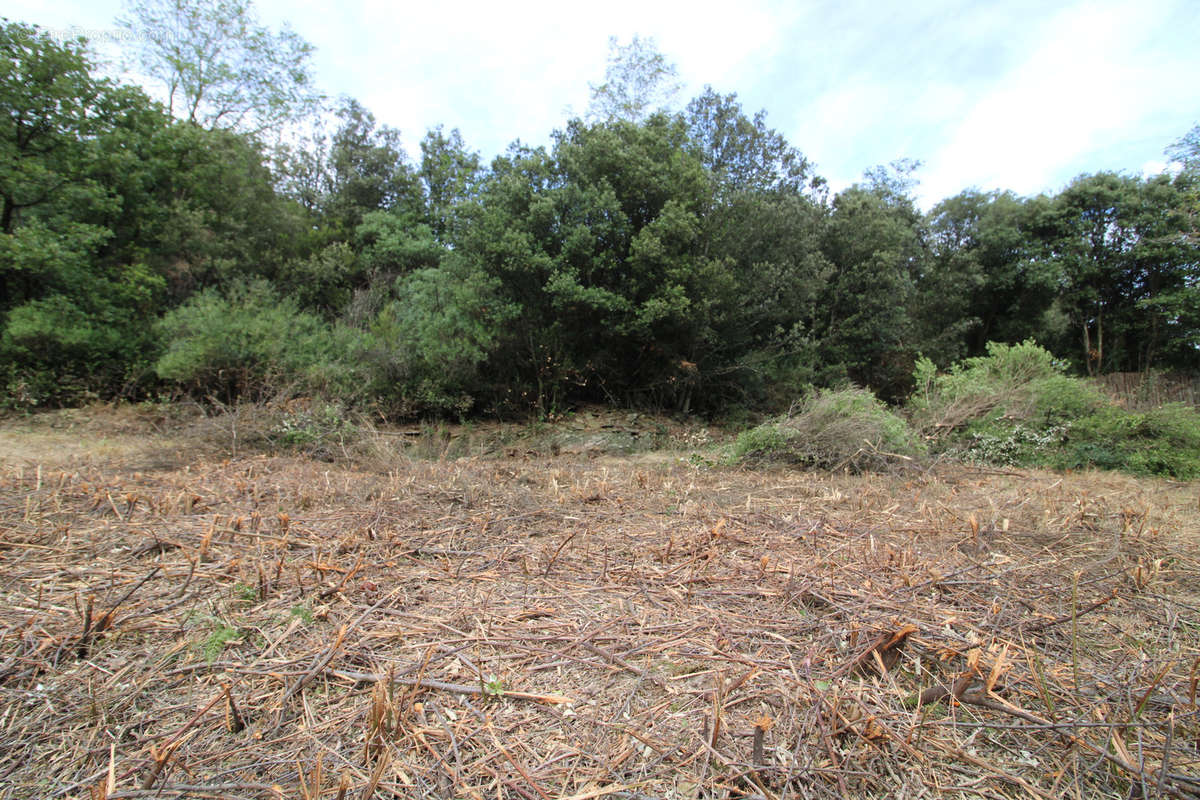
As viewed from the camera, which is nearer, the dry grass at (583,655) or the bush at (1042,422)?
the dry grass at (583,655)

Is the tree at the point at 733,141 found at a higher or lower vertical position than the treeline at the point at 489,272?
higher

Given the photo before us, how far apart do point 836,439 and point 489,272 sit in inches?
286

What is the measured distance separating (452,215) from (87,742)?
11.2 metres

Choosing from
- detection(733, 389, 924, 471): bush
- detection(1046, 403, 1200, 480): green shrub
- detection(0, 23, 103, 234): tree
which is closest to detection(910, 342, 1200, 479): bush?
detection(1046, 403, 1200, 480): green shrub

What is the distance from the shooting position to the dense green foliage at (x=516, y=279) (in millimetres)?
9258

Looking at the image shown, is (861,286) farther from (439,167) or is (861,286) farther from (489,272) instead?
(439,167)

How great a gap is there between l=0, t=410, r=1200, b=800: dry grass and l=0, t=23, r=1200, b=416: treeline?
24.0 feet

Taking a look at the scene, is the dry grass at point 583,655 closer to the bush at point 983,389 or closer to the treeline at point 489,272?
the bush at point 983,389

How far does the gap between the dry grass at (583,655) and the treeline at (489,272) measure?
24.0 ft

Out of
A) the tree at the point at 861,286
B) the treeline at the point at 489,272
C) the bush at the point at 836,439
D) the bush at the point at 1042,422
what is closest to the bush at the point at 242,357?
the treeline at the point at 489,272

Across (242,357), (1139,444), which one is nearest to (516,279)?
(242,357)

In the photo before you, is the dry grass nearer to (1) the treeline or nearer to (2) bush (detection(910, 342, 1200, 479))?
(2) bush (detection(910, 342, 1200, 479))

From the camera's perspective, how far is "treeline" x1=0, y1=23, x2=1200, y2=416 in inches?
378

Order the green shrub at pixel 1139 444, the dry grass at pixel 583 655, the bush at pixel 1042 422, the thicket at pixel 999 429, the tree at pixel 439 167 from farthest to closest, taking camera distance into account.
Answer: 1. the tree at pixel 439 167
2. the bush at pixel 1042 422
3. the green shrub at pixel 1139 444
4. the thicket at pixel 999 429
5. the dry grass at pixel 583 655
